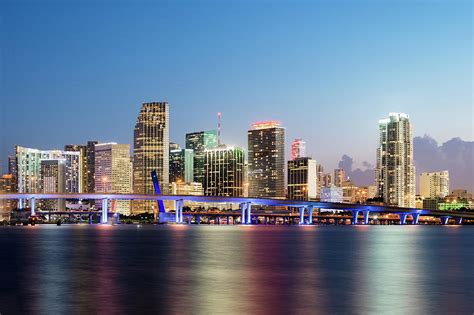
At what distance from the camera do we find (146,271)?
51844 mm

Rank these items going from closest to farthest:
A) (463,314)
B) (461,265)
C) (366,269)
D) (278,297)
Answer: (463,314) < (278,297) < (366,269) < (461,265)

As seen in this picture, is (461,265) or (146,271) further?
(461,265)

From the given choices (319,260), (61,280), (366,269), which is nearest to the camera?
(61,280)

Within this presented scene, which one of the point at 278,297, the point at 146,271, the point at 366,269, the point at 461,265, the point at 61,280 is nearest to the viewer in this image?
the point at 278,297

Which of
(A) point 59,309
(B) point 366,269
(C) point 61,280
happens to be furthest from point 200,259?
(A) point 59,309

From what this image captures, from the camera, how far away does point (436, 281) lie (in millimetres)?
46312

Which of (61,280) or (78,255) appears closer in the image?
(61,280)

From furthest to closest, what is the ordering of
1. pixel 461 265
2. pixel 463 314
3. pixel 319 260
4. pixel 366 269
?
pixel 319 260, pixel 461 265, pixel 366 269, pixel 463 314


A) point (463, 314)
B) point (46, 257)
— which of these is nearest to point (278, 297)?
point (463, 314)

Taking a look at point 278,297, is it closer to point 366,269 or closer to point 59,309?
point 59,309

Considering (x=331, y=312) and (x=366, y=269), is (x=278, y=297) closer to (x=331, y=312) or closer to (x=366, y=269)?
(x=331, y=312)

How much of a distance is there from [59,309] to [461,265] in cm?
4029

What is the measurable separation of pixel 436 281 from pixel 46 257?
36.0 m

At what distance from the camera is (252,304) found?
33219 mm
